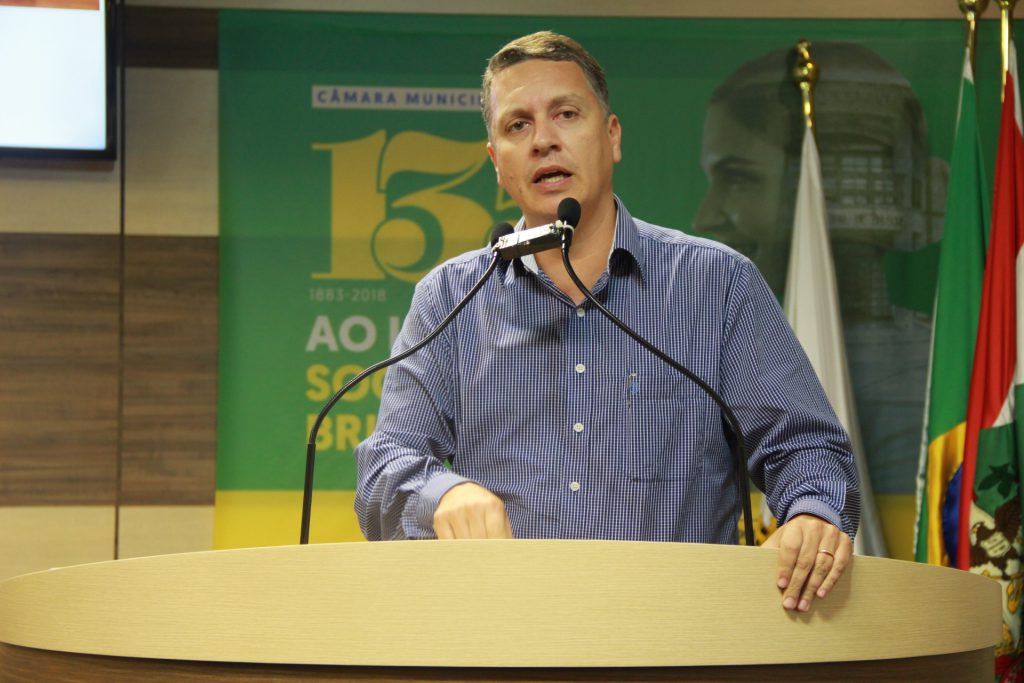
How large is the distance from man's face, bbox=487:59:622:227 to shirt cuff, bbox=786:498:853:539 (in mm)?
681

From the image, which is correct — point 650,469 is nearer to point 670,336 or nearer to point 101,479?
point 670,336

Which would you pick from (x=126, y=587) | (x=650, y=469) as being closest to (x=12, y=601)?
(x=126, y=587)

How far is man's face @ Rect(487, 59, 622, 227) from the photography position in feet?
5.96

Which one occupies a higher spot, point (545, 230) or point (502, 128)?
point (502, 128)

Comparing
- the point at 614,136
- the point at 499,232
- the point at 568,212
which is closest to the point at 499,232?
the point at 499,232

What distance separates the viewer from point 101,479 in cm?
323

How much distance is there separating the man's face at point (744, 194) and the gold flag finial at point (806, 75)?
142mm

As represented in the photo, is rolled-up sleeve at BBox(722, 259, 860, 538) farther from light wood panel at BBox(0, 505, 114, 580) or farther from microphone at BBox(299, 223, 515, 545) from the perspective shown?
light wood panel at BBox(0, 505, 114, 580)

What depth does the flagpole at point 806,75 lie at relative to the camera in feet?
10.7

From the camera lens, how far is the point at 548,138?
182cm

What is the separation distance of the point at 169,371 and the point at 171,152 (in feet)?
2.20

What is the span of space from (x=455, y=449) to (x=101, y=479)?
1800 millimetres

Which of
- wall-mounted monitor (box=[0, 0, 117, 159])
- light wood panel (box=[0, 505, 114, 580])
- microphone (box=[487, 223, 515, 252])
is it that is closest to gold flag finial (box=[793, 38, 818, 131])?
microphone (box=[487, 223, 515, 252])

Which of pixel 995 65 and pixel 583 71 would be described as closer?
pixel 583 71
